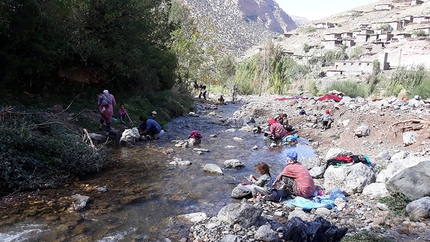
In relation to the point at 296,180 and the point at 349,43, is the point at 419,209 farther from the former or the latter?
the point at 349,43

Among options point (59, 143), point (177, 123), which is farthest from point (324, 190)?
point (177, 123)

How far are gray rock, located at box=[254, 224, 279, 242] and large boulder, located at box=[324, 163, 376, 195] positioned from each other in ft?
10.3

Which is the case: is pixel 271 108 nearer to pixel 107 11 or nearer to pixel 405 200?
pixel 107 11

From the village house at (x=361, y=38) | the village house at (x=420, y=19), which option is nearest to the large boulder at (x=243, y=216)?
the village house at (x=361, y=38)

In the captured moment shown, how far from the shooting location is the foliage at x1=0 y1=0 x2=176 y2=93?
1154cm

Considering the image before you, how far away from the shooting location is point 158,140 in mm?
13008

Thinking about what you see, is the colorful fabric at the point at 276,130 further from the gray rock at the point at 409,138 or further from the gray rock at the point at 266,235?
the gray rock at the point at 266,235

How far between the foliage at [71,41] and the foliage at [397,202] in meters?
12.4

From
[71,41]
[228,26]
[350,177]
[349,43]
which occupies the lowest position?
[350,177]

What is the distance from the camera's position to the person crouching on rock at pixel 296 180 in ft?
23.3

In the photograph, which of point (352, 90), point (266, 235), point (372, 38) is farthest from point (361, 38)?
point (266, 235)

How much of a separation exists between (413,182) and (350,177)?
4.73 ft

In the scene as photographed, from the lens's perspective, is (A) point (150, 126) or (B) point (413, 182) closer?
(B) point (413, 182)

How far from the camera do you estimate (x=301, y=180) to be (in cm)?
716
